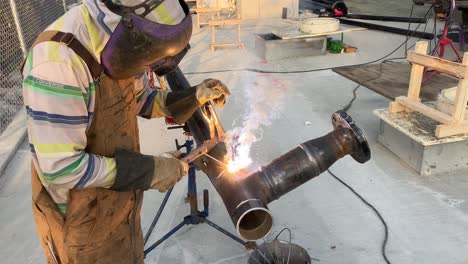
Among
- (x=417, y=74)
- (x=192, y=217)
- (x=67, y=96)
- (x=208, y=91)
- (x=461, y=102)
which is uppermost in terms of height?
(x=67, y=96)

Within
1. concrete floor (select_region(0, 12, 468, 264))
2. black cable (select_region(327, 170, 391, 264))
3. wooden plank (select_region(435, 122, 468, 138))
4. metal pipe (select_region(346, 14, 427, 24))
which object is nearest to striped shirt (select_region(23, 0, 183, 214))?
concrete floor (select_region(0, 12, 468, 264))

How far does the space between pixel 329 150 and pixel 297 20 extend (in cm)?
903

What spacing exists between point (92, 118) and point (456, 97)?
3.28 meters

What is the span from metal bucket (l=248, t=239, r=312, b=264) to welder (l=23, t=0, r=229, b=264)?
0.91 metres

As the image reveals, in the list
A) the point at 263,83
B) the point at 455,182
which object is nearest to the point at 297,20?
the point at 263,83

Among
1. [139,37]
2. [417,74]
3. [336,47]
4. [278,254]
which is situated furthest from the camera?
[336,47]

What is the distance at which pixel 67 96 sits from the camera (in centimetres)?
134

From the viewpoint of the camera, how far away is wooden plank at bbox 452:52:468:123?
3.50m

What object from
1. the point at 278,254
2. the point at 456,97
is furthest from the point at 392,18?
the point at 278,254

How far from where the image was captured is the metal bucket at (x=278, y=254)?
2.35 meters

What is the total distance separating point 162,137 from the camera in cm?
471

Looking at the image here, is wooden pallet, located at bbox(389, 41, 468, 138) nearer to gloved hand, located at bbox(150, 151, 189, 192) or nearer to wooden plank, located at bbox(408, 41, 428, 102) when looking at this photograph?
wooden plank, located at bbox(408, 41, 428, 102)

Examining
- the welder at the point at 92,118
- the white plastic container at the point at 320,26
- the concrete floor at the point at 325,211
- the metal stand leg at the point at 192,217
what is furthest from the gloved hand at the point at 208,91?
the white plastic container at the point at 320,26

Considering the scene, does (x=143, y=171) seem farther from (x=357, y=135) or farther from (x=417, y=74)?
(x=417, y=74)
